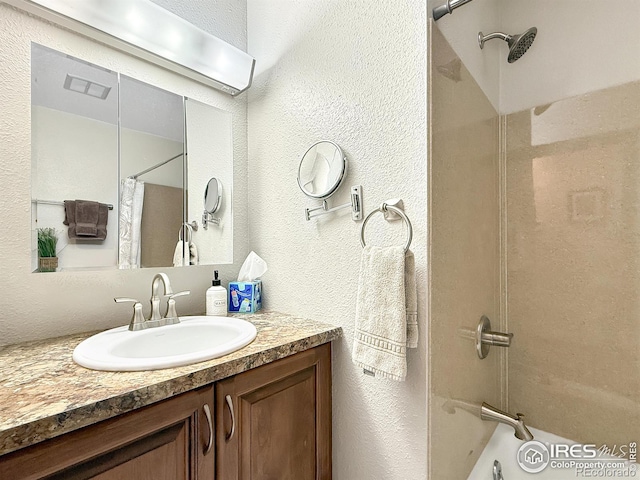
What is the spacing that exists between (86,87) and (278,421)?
1244mm

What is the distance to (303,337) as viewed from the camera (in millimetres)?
971

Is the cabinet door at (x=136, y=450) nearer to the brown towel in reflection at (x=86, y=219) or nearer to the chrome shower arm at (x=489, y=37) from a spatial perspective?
the brown towel in reflection at (x=86, y=219)

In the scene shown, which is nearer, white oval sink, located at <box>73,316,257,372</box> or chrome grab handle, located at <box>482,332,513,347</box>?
white oval sink, located at <box>73,316,257,372</box>

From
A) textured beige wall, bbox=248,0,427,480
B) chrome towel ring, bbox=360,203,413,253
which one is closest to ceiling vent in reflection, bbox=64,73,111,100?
textured beige wall, bbox=248,0,427,480

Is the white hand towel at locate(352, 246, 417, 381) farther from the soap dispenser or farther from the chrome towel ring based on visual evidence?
the soap dispenser

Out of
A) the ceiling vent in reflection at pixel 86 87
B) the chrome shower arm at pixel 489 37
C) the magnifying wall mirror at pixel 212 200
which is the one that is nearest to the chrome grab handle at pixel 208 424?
the magnifying wall mirror at pixel 212 200

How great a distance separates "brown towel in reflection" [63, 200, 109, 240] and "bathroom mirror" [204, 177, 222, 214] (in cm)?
38

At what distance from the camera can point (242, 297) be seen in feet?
4.22

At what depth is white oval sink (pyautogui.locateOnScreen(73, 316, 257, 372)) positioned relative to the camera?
71cm

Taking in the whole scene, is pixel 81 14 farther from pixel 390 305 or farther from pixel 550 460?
pixel 550 460

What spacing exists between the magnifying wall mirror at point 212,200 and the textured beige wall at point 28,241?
31 centimetres

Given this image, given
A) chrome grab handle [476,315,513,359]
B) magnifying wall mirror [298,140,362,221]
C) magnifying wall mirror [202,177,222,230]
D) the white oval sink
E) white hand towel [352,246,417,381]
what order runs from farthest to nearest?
magnifying wall mirror [202,177,222,230] < chrome grab handle [476,315,513,359] < magnifying wall mirror [298,140,362,221] < white hand towel [352,246,417,381] < the white oval sink

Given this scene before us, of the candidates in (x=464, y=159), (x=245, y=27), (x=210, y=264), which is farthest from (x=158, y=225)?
(x=464, y=159)

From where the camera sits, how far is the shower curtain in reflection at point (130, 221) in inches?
43.3
